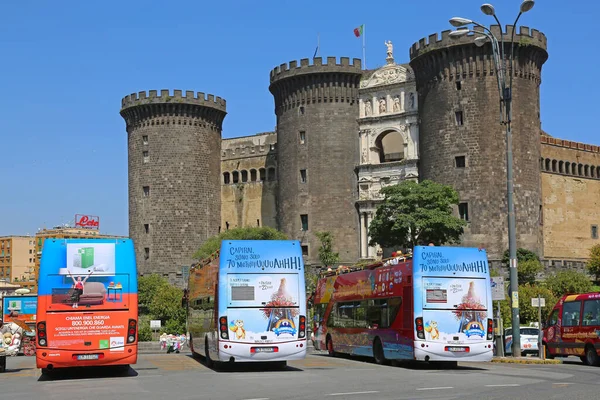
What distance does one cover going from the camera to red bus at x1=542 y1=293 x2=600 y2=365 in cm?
2816

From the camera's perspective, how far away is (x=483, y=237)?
2430 inches

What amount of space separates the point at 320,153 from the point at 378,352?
44424 mm

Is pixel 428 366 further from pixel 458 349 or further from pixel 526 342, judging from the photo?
pixel 526 342

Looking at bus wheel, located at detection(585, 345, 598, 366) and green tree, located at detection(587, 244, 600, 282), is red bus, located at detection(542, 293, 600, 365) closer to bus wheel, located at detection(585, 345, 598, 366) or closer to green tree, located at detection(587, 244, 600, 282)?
bus wheel, located at detection(585, 345, 598, 366)

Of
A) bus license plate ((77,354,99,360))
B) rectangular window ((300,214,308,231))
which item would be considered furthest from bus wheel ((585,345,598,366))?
rectangular window ((300,214,308,231))

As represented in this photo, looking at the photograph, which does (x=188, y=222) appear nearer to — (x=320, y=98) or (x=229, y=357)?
(x=320, y=98)

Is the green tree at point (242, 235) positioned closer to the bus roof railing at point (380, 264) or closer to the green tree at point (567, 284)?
the green tree at point (567, 284)

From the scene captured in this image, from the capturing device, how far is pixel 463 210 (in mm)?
63000

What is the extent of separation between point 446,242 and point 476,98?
998 cm

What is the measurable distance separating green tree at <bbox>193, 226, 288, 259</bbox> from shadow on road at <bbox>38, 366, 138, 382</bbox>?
149 ft

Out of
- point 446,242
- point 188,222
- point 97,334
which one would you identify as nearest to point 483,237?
point 446,242

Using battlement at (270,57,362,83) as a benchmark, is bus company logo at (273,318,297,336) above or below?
below

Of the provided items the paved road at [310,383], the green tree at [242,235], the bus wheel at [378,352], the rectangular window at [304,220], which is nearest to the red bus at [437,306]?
the bus wheel at [378,352]

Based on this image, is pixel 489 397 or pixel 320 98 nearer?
pixel 489 397
